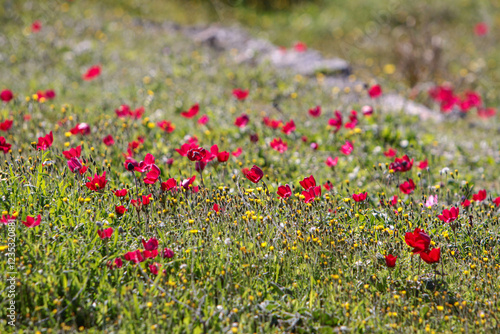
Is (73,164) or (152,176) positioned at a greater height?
(73,164)

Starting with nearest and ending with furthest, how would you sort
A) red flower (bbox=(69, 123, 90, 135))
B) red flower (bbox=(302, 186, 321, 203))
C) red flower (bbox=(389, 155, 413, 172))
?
1. red flower (bbox=(302, 186, 321, 203))
2. red flower (bbox=(389, 155, 413, 172))
3. red flower (bbox=(69, 123, 90, 135))

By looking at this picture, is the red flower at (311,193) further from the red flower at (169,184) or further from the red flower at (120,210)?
the red flower at (120,210)

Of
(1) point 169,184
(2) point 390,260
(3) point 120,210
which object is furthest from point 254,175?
(2) point 390,260

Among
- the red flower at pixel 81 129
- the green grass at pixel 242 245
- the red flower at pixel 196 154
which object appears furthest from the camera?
the red flower at pixel 81 129

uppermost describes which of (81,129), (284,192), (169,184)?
(81,129)

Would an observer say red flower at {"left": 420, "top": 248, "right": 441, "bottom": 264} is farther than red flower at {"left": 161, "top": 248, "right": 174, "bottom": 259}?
No

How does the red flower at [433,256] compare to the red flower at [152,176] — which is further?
the red flower at [152,176]

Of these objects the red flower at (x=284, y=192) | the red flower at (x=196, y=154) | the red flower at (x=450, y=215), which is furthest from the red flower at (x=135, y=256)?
the red flower at (x=450, y=215)

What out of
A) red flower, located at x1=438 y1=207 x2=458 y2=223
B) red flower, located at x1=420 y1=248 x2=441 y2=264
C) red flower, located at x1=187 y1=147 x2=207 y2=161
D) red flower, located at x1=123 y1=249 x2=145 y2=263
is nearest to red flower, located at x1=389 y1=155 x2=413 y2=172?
red flower, located at x1=438 y1=207 x2=458 y2=223

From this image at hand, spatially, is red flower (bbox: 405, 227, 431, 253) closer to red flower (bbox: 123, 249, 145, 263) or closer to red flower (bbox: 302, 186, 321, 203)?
red flower (bbox: 302, 186, 321, 203)

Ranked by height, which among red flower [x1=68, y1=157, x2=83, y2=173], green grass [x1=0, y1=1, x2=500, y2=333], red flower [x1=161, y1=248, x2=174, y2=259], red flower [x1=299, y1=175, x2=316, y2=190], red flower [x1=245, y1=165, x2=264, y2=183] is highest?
red flower [x1=68, y1=157, x2=83, y2=173]

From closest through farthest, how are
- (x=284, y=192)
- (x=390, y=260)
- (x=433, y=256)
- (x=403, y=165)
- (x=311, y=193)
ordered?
1. (x=433, y=256)
2. (x=390, y=260)
3. (x=311, y=193)
4. (x=284, y=192)
5. (x=403, y=165)

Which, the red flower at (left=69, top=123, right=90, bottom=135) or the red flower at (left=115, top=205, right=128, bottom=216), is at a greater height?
the red flower at (left=69, top=123, right=90, bottom=135)

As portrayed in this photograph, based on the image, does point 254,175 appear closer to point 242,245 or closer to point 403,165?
point 242,245
